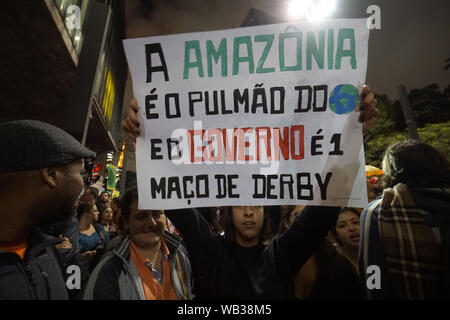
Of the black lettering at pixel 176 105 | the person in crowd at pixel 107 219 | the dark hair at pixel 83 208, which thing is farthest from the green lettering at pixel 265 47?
the person in crowd at pixel 107 219

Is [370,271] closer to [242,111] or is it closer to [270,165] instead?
[270,165]

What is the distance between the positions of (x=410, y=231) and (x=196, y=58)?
1677mm

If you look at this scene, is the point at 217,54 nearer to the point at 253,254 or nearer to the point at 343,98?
Answer: the point at 343,98

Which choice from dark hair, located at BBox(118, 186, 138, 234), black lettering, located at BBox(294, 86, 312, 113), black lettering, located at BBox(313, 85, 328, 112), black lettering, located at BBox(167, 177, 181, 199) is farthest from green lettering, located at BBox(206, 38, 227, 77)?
dark hair, located at BBox(118, 186, 138, 234)

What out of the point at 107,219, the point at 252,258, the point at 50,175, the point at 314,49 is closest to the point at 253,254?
the point at 252,258

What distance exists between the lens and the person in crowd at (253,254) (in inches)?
58.8

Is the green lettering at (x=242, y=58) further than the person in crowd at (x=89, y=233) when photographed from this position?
No

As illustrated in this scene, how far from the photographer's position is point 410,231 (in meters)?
1.63

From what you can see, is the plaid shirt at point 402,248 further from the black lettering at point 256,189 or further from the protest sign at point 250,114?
the black lettering at point 256,189

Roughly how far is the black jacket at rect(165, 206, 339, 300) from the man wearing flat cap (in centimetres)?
62

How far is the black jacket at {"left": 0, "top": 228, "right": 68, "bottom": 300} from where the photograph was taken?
116 cm

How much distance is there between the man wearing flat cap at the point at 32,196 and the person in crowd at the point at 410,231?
1.79m

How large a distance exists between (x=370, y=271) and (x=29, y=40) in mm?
5453

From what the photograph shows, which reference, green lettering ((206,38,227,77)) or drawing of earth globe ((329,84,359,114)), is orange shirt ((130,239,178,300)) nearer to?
green lettering ((206,38,227,77))
